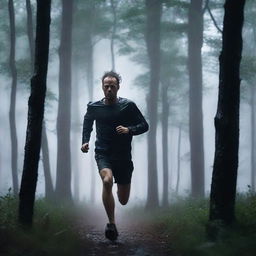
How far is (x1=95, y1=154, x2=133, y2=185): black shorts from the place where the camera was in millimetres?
6410

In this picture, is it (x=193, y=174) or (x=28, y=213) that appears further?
(x=193, y=174)

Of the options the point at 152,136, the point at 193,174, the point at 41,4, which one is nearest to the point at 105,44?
the point at 152,136

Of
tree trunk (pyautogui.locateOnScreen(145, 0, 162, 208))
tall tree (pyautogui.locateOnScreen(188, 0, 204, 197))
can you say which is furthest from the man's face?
tree trunk (pyautogui.locateOnScreen(145, 0, 162, 208))

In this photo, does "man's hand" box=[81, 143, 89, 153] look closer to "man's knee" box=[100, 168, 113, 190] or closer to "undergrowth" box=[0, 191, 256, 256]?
"man's knee" box=[100, 168, 113, 190]

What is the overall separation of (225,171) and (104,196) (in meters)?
1.84

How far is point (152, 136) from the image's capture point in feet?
60.6

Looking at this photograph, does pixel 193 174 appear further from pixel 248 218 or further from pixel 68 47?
pixel 248 218

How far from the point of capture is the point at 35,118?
677 cm

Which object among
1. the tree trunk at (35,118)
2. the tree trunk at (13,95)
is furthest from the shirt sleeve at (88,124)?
the tree trunk at (13,95)

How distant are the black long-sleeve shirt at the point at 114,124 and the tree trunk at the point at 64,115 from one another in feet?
30.1

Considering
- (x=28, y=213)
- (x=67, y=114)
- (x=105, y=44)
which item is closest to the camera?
(x=28, y=213)

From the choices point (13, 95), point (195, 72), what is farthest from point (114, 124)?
point (13, 95)

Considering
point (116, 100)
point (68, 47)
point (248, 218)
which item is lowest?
point (248, 218)

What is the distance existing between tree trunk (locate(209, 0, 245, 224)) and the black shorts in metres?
1.35
